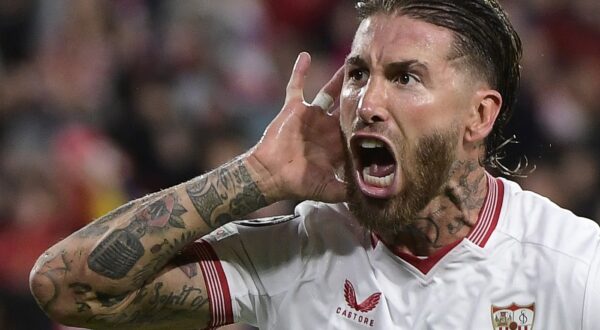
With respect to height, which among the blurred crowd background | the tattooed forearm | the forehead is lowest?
the blurred crowd background

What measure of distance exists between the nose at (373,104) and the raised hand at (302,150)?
1.10 ft

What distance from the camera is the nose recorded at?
3.42 meters

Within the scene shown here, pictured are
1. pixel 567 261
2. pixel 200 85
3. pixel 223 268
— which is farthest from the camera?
pixel 200 85

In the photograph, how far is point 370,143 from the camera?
346 centimetres

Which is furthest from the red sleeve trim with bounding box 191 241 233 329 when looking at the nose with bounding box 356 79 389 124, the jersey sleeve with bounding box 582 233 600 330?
the jersey sleeve with bounding box 582 233 600 330

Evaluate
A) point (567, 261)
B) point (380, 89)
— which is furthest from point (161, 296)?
point (567, 261)

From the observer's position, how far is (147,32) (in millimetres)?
8062

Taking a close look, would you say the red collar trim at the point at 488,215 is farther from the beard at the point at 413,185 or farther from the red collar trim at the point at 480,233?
the beard at the point at 413,185

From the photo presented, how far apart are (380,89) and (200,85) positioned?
4.46 metres

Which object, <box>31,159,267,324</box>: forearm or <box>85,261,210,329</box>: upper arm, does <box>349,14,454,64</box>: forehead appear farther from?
<box>85,261,210,329</box>: upper arm

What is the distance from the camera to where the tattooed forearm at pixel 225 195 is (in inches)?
140

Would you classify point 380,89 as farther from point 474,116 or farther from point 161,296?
point 161,296

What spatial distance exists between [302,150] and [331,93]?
232 mm

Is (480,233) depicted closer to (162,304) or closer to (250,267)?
(250,267)
